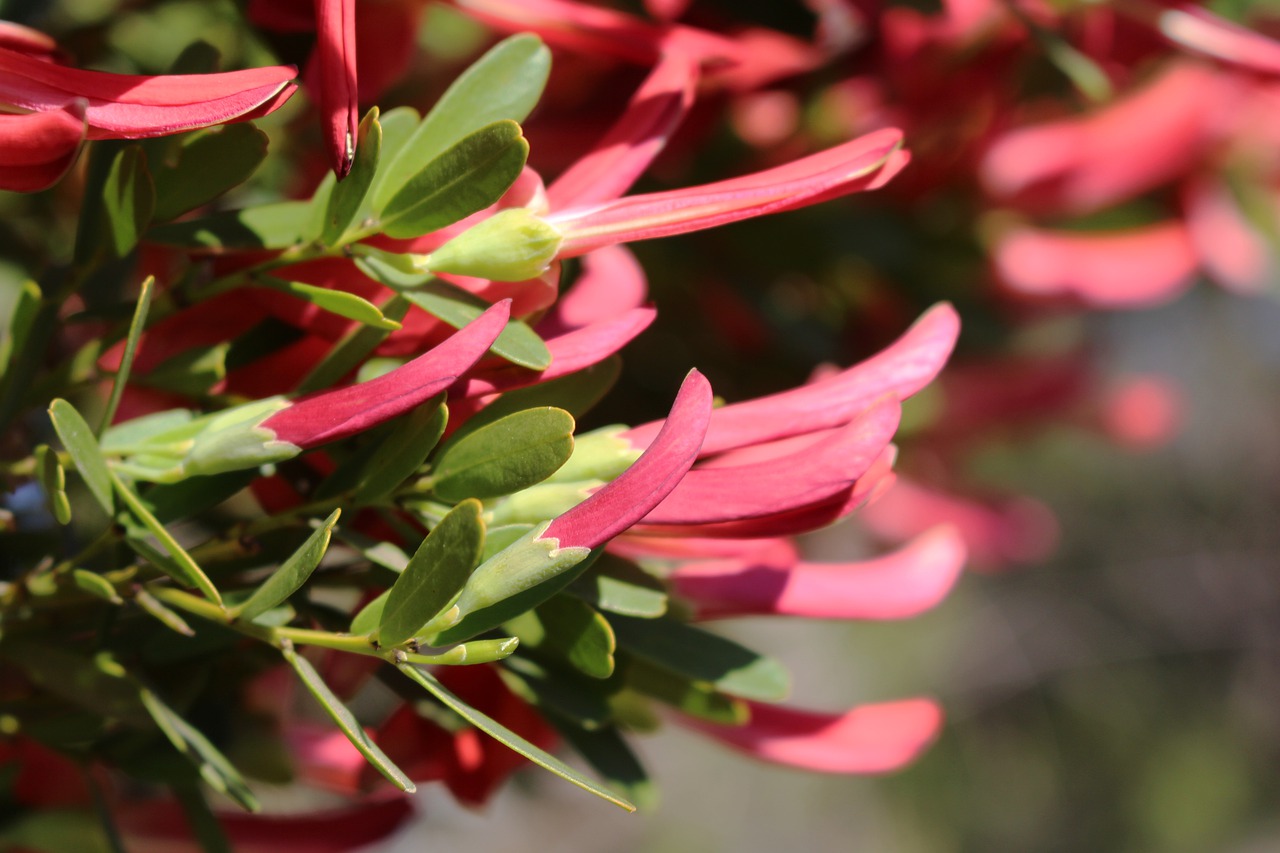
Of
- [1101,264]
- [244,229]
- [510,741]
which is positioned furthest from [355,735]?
→ [1101,264]

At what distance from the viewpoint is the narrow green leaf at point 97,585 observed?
0.89ft

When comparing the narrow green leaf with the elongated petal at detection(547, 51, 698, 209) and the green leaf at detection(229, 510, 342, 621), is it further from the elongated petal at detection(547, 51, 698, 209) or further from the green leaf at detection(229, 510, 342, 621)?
the elongated petal at detection(547, 51, 698, 209)

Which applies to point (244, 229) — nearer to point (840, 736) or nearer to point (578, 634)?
point (578, 634)

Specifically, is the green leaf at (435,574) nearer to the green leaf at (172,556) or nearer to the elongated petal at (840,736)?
the green leaf at (172,556)

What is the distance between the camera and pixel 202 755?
12.2 inches

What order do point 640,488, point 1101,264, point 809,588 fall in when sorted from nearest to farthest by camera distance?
point 640,488
point 809,588
point 1101,264

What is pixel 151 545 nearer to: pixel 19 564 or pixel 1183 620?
pixel 19 564

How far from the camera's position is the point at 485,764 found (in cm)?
40

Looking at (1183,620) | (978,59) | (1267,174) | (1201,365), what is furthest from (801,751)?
(1201,365)

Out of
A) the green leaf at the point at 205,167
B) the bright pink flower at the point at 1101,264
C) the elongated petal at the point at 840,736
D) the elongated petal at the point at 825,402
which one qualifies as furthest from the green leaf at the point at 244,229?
the bright pink flower at the point at 1101,264

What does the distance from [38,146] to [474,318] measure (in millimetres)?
101

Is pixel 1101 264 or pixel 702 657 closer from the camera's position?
pixel 702 657

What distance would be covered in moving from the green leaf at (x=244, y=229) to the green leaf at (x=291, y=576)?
0.30ft

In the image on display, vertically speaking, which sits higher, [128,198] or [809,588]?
[128,198]
